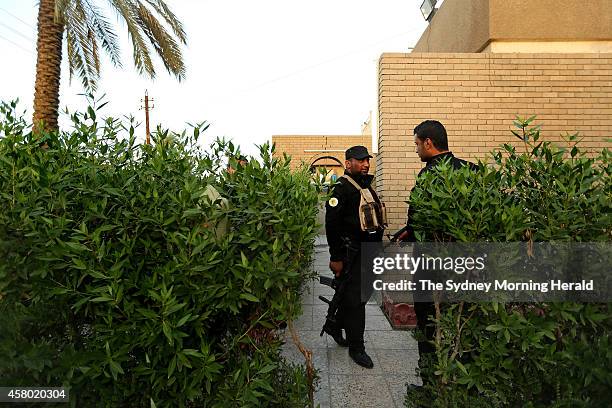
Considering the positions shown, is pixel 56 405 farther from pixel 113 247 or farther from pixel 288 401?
pixel 288 401

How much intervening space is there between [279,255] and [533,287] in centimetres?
132

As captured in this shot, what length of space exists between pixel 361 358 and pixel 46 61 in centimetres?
944

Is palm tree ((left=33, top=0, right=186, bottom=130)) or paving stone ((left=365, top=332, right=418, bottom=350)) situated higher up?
palm tree ((left=33, top=0, right=186, bottom=130))

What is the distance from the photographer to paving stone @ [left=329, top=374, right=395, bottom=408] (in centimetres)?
317

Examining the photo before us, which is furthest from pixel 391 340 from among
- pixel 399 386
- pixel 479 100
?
pixel 479 100

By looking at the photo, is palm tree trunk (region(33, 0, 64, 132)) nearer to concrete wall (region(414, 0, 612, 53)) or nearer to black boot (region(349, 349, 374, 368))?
black boot (region(349, 349, 374, 368))

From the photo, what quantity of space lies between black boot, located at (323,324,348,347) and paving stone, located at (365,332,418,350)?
0.33 m

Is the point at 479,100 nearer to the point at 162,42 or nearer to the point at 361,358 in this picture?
the point at 361,358

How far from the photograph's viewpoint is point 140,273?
2.20 m

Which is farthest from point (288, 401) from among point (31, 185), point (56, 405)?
point (31, 185)

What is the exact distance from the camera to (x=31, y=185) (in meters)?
2.16

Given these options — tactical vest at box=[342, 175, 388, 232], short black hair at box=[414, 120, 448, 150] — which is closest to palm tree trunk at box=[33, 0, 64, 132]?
tactical vest at box=[342, 175, 388, 232]
